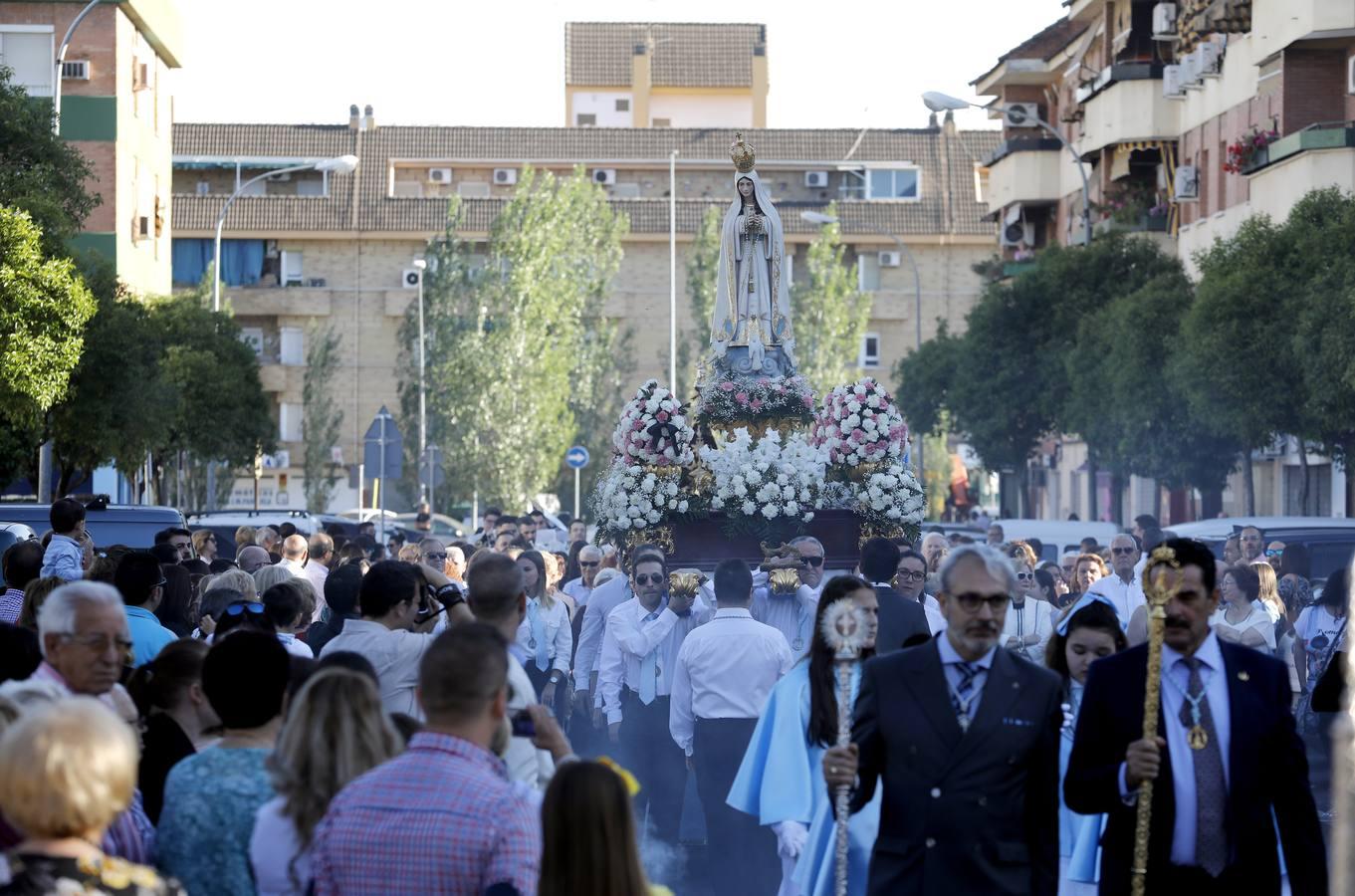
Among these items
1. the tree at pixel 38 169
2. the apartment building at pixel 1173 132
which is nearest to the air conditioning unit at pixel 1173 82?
the apartment building at pixel 1173 132

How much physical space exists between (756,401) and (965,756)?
1357 cm

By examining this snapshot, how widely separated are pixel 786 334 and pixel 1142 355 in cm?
1920

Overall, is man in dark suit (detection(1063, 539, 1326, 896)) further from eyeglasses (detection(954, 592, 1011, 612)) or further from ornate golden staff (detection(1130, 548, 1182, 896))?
eyeglasses (detection(954, 592, 1011, 612))

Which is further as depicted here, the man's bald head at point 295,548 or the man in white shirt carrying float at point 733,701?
the man's bald head at point 295,548

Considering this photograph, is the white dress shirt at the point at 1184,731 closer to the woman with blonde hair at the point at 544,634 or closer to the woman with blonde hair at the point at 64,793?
the woman with blonde hair at the point at 64,793

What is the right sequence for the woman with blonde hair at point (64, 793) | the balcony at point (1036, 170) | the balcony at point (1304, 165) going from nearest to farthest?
1. the woman with blonde hair at point (64, 793)
2. the balcony at point (1304, 165)
3. the balcony at point (1036, 170)

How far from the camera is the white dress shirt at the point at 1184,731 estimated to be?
6746mm

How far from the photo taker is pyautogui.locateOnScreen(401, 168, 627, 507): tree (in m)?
66.6

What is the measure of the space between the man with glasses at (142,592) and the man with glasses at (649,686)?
3.62 metres

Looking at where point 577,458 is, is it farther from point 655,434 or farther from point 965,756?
point 965,756

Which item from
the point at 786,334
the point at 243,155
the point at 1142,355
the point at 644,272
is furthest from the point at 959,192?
the point at 786,334

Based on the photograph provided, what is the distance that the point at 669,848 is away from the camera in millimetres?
13523

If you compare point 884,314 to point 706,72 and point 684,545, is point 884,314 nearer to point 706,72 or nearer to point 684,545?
point 706,72

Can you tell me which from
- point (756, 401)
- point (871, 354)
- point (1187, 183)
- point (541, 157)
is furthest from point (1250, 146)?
point (541, 157)
